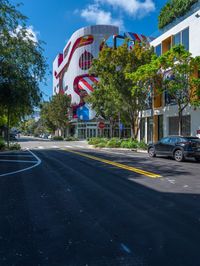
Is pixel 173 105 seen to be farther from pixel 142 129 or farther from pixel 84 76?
pixel 84 76

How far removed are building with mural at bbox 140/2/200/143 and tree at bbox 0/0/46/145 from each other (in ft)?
44.6

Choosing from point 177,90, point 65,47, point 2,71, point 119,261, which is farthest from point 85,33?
point 119,261

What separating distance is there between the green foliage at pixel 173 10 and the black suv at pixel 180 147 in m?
19.0

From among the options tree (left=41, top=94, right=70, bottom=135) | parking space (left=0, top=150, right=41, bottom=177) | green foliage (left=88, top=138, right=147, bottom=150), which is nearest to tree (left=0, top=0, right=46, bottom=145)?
parking space (left=0, top=150, right=41, bottom=177)

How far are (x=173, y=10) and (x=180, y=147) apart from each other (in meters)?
23.2

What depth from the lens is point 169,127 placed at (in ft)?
102

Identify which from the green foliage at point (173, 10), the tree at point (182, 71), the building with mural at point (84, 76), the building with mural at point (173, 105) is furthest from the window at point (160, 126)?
the building with mural at point (84, 76)

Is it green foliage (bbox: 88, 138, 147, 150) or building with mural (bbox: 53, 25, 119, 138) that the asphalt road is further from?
building with mural (bbox: 53, 25, 119, 138)

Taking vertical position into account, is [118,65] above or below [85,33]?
below

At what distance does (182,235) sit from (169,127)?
27113 mm

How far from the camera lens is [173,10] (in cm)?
3406

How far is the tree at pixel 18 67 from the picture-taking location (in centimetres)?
1669

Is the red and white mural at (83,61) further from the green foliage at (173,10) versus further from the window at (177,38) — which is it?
the window at (177,38)

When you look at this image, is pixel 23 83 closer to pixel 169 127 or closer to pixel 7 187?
pixel 7 187
